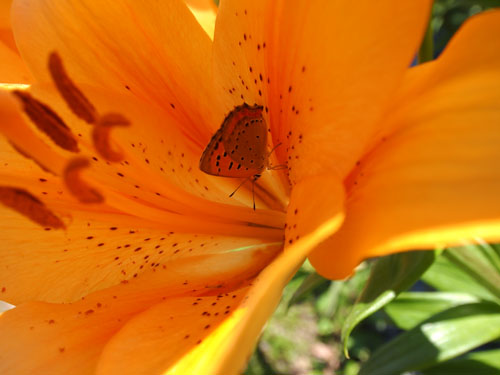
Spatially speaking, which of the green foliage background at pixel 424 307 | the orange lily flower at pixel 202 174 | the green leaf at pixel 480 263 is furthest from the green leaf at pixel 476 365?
the orange lily flower at pixel 202 174

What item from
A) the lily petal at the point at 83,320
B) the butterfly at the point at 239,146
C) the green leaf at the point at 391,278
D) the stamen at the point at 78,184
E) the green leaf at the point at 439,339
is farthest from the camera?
the green leaf at the point at 439,339

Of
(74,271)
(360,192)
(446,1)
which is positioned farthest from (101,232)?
(446,1)

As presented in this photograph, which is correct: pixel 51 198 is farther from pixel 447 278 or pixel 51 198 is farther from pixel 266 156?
pixel 447 278

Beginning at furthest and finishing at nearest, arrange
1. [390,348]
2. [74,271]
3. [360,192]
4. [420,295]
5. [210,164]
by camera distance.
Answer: [420,295]
[390,348]
[74,271]
[210,164]
[360,192]

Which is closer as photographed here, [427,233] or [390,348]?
[427,233]

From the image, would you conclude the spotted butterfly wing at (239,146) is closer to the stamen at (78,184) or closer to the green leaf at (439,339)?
the stamen at (78,184)

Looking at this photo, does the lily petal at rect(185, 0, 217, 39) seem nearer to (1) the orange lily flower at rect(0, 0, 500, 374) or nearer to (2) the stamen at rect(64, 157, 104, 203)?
(1) the orange lily flower at rect(0, 0, 500, 374)

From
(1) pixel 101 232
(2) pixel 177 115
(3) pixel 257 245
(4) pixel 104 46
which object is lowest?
(3) pixel 257 245

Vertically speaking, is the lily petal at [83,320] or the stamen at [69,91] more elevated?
the stamen at [69,91]
